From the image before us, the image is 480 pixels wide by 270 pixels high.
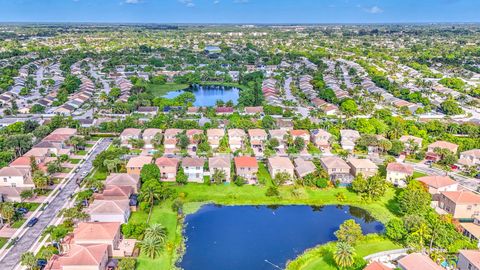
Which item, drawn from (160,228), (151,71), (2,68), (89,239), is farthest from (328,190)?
(2,68)

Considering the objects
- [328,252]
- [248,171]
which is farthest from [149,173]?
[328,252]

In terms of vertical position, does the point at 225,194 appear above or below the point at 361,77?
below

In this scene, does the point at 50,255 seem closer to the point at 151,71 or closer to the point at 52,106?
the point at 52,106

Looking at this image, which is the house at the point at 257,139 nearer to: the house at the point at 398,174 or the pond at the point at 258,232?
the pond at the point at 258,232

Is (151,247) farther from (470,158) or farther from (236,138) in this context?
(470,158)

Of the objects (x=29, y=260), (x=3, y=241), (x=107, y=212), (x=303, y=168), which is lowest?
(x=3, y=241)

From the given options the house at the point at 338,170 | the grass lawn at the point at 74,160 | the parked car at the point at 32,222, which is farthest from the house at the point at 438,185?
the grass lawn at the point at 74,160

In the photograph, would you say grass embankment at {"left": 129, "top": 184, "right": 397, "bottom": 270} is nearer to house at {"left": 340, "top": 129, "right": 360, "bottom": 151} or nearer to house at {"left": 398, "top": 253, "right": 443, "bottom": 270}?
house at {"left": 398, "top": 253, "right": 443, "bottom": 270}
